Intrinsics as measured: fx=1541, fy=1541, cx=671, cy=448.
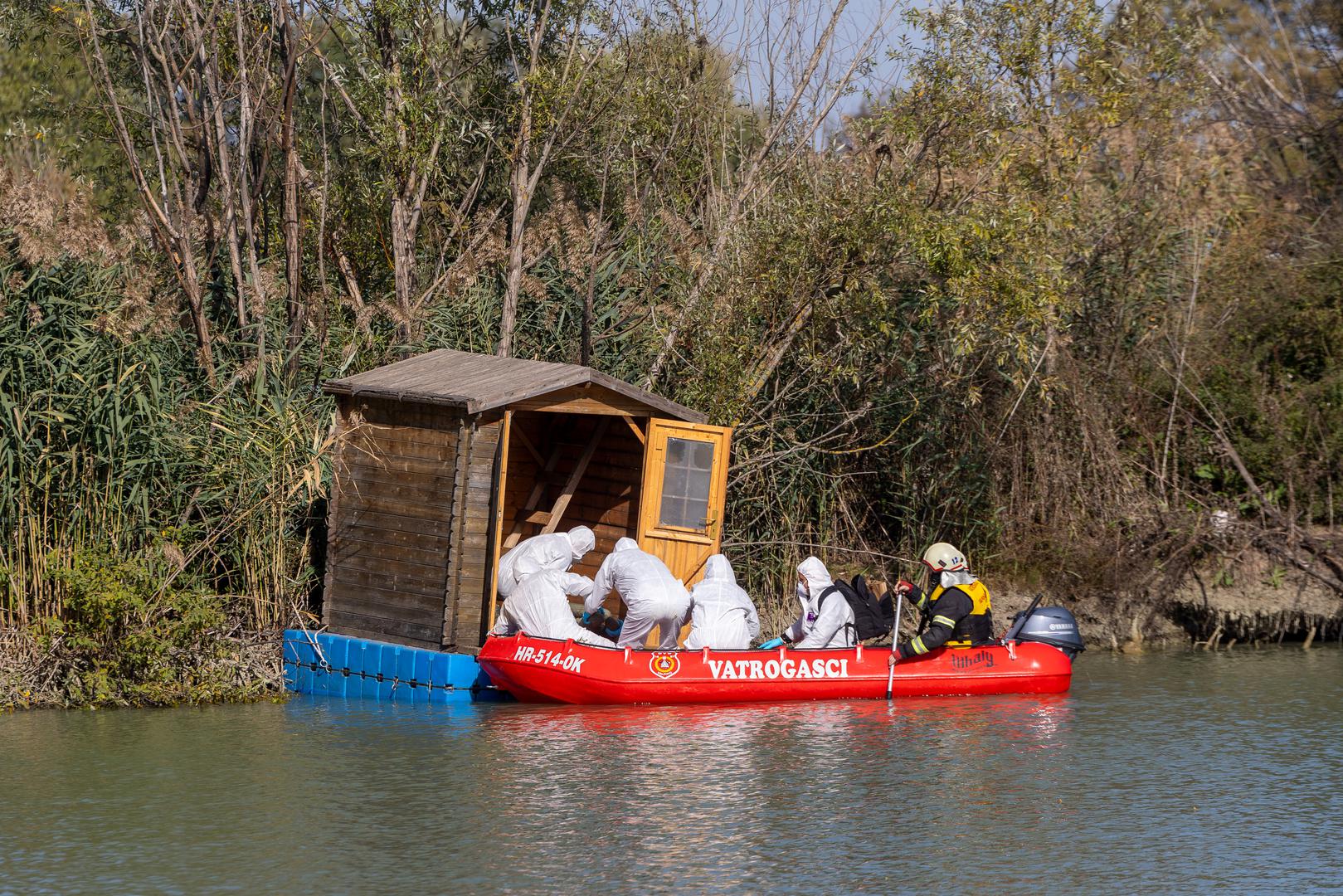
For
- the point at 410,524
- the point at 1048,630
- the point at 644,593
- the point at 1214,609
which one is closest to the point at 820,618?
the point at 644,593

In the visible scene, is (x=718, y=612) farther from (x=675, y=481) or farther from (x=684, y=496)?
(x=675, y=481)

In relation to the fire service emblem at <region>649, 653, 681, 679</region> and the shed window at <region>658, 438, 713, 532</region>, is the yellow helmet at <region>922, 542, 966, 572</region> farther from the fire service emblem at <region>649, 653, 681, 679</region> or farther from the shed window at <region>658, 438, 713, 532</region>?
the fire service emblem at <region>649, 653, 681, 679</region>

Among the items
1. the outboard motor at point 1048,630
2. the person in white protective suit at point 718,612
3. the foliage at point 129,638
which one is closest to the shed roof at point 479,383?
the person in white protective suit at point 718,612

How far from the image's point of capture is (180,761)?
10.0 metres

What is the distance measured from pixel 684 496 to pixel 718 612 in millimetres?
1264

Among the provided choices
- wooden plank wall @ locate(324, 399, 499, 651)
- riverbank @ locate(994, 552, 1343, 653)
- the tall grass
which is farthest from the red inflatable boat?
riverbank @ locate(994, 552, 1343, 653)

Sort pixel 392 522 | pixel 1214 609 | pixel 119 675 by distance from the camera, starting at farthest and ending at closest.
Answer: pixel 1214 609
pixel 392 522
pixel 119 675

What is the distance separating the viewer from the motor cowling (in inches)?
512

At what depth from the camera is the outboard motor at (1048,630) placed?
13.0m

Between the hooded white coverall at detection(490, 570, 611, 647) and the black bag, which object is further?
the black bag

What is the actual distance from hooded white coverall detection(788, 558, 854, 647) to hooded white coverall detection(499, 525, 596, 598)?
1868 millimetres

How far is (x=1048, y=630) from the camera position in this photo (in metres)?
13.0

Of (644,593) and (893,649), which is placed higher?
(644,593)

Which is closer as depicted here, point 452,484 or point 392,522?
point 452,484
